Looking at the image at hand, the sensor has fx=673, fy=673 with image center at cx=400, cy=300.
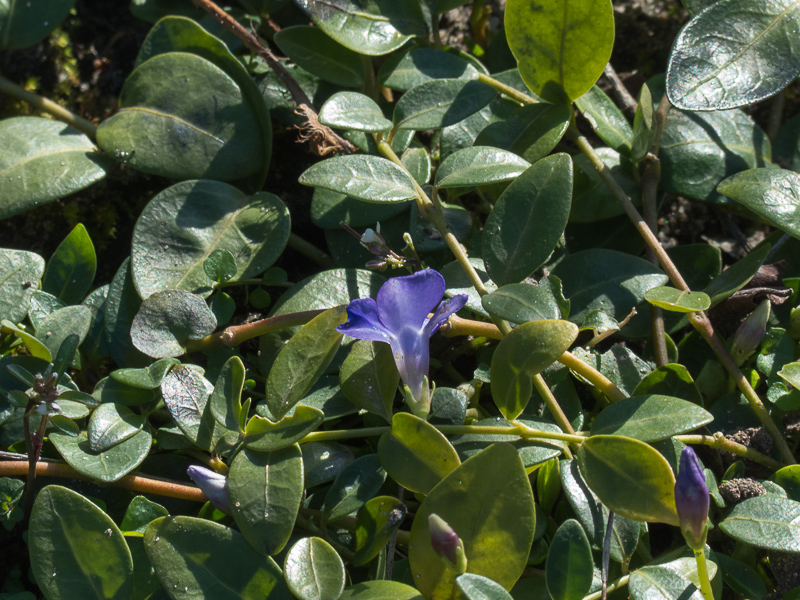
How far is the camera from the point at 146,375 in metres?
1.11

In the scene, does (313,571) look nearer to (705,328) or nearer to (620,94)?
(705,328)

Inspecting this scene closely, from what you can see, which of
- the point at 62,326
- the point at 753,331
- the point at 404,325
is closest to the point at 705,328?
the point at 753,331

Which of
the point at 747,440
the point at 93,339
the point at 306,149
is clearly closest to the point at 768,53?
the point at 747,440

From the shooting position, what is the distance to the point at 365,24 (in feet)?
4.51

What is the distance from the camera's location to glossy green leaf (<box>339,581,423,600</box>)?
2.96 feet

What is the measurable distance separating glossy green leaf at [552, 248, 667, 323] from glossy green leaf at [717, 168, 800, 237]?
186 millimetres

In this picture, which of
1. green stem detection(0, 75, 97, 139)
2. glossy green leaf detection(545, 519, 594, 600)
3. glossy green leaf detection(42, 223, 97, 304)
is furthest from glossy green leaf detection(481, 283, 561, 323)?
green stem detection(0, 75, 97, 139)

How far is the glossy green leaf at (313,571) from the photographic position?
0.89m

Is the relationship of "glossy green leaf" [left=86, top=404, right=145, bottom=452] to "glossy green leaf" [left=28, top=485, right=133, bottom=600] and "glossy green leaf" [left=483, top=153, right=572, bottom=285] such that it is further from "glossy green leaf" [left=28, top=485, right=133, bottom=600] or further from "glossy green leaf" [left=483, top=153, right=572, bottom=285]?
"glossy green leaf" [left=483, top=153, right=572, bottom=285]

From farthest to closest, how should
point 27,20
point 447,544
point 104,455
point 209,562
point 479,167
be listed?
point 27,20
point 479,167
point 104,455
point 209,562
point 447,544

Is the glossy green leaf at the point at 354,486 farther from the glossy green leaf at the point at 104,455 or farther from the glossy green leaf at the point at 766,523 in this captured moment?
the glossy green leaf at the point at 766,523

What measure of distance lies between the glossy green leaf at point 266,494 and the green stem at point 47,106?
973 mm

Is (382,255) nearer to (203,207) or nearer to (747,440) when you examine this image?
(203,207)

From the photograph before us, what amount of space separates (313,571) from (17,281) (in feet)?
2.57
